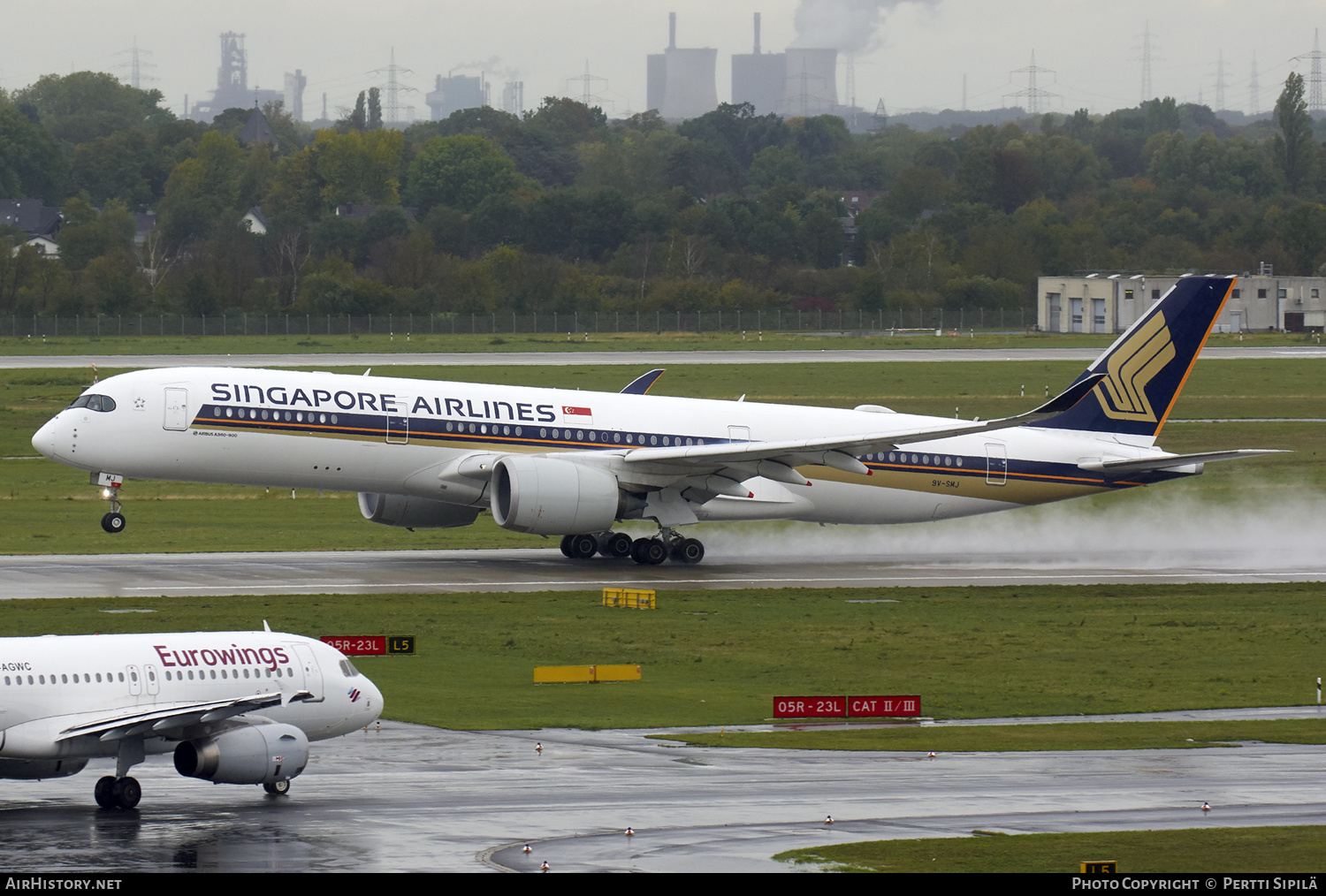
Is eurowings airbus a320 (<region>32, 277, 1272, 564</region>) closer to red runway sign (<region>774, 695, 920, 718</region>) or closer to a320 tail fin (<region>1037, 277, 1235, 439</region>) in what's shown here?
a320 tail fin (<region>1037, 277, 1235, 439</region>)

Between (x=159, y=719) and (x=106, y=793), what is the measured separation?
1.35 meters

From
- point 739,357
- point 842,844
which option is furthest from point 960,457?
point 739,357

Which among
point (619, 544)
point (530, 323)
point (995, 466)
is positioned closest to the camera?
point (619, 544)

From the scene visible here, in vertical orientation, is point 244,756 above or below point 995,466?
below

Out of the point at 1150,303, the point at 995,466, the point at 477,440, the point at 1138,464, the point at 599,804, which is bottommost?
the point at 599,804

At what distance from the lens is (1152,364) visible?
188 feet

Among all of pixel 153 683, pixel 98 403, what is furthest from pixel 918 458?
pixel 153 683

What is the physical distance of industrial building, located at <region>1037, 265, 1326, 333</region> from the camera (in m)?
159

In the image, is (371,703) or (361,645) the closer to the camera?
(371,703)

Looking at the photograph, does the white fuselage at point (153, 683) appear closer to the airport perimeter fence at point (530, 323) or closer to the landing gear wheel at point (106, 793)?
the landing gear wheel at point (106, 793)

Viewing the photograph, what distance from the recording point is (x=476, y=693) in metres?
35.2

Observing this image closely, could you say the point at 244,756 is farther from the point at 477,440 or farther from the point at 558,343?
the point at 558,343
